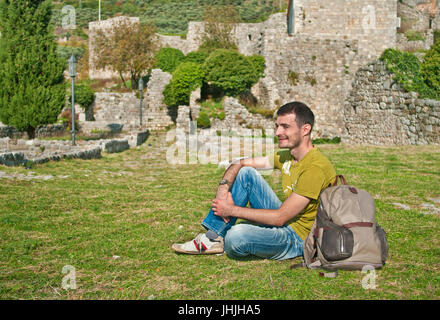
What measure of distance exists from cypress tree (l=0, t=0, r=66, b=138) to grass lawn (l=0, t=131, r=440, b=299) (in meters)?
7.58

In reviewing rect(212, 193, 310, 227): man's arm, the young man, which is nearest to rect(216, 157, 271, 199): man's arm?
the young man

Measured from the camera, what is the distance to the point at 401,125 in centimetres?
1139

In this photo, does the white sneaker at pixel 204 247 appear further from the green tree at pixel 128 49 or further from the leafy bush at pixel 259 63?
the green tree at pixel 128 49

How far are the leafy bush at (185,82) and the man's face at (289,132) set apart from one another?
17394mm

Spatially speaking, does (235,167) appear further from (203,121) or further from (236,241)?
(203,121)

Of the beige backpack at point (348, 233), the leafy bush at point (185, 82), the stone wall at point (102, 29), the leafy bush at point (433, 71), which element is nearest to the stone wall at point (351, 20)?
the leafy bush at point (185, 82)

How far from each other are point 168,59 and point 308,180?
27284mm

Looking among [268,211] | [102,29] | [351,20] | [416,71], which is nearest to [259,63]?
[351,20]

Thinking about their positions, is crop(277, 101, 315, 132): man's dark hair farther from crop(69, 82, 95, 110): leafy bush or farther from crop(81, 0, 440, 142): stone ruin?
crop(69, 82, 95, 110): leafy bush

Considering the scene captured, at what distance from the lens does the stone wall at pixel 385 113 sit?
1057 cm

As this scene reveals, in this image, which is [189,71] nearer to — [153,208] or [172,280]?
[153,208]
